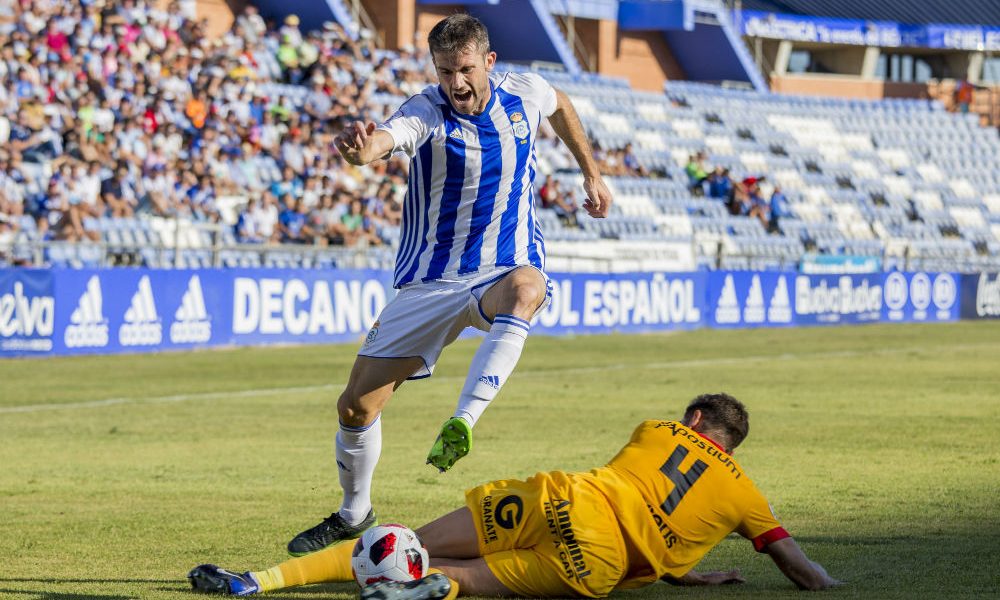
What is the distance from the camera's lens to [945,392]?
1738cm

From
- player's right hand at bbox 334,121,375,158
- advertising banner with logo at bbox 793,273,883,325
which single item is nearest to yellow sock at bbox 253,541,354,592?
player's right hand at bbox 334,121,375,158

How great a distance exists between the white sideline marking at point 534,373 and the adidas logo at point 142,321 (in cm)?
484

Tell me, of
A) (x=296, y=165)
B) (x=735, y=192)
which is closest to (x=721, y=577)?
(x=296, y=165)

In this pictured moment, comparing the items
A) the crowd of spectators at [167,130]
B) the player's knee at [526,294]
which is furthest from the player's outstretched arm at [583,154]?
the crowd of spectators at [167,130]

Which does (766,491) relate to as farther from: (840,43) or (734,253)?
(840,43)

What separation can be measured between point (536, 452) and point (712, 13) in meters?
38.5

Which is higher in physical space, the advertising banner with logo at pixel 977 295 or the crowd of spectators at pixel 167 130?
the crowd of spectators at pixel 167 130

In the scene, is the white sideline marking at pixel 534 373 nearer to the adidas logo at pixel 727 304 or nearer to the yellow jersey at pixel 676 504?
the adidas logo at pixel 727 304

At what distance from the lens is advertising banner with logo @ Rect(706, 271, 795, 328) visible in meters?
32.3

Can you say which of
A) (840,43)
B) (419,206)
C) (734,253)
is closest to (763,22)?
(840,43)

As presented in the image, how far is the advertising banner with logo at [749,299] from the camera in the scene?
32.3m

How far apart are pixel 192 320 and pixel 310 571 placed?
1713cm

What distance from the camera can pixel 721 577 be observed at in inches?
258

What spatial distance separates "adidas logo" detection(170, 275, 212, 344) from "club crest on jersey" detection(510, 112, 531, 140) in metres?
15.8
